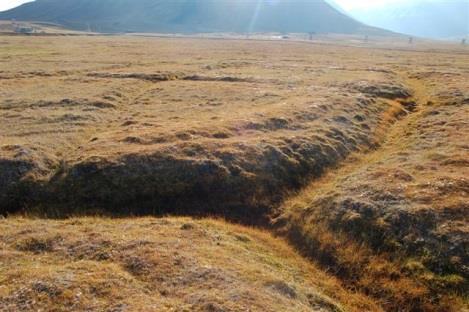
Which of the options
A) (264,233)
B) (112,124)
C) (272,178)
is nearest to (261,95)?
(112,124)

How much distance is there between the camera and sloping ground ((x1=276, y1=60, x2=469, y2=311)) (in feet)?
60.3

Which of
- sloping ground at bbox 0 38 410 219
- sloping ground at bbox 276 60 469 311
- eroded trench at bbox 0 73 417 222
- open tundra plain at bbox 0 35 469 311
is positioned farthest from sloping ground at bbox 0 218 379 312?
sloping ground at bbox 0 38 410 219

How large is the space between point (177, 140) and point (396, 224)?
17.1 meters

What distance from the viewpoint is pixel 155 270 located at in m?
17.8

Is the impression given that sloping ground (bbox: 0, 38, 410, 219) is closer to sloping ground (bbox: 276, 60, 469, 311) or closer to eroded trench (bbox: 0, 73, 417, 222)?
eroded trench (bbox: 0, 73, 417, 222)

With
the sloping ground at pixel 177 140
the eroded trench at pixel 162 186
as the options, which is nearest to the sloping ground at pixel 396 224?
the eroded trench at pixel 162 186

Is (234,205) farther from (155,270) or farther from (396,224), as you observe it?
(396,224)

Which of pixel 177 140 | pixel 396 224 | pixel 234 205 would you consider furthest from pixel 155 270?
pixel 177 140

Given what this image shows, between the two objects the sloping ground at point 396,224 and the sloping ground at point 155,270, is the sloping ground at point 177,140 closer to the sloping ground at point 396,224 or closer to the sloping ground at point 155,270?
the sloping ground at point 396,224

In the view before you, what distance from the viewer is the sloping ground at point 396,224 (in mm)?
18375

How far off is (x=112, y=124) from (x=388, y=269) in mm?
29090

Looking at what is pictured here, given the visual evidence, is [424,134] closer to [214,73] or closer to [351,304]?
[351,304]

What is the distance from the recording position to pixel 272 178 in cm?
2859

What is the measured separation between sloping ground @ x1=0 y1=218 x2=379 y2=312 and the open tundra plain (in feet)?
0.26
